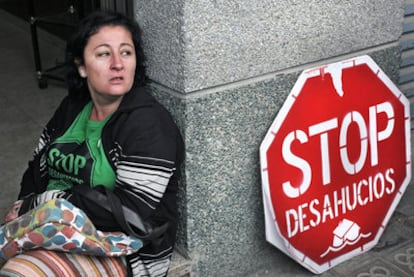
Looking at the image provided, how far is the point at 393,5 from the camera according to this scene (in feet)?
10.7

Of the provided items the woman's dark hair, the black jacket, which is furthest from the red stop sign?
the woman's dark hair

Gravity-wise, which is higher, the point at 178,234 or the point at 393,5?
the point at 393,5

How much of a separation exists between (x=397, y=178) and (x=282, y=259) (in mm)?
808

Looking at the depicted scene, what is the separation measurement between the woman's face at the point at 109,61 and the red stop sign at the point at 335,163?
2.44 feet

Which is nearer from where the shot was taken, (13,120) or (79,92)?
(79,92)

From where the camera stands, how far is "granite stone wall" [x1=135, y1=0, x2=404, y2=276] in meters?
2.55

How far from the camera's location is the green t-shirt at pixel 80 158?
242 centimetres

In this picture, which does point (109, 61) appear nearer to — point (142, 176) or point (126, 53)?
point (126, 53)

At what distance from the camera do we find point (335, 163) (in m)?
3.05

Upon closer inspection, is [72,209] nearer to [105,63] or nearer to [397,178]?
[105,63]

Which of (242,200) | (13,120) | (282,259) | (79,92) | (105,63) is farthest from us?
(13,120)

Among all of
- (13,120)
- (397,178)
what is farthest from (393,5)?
(13,120)

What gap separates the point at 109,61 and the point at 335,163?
131 cm

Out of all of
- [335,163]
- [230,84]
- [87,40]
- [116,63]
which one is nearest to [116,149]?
[116,63]
